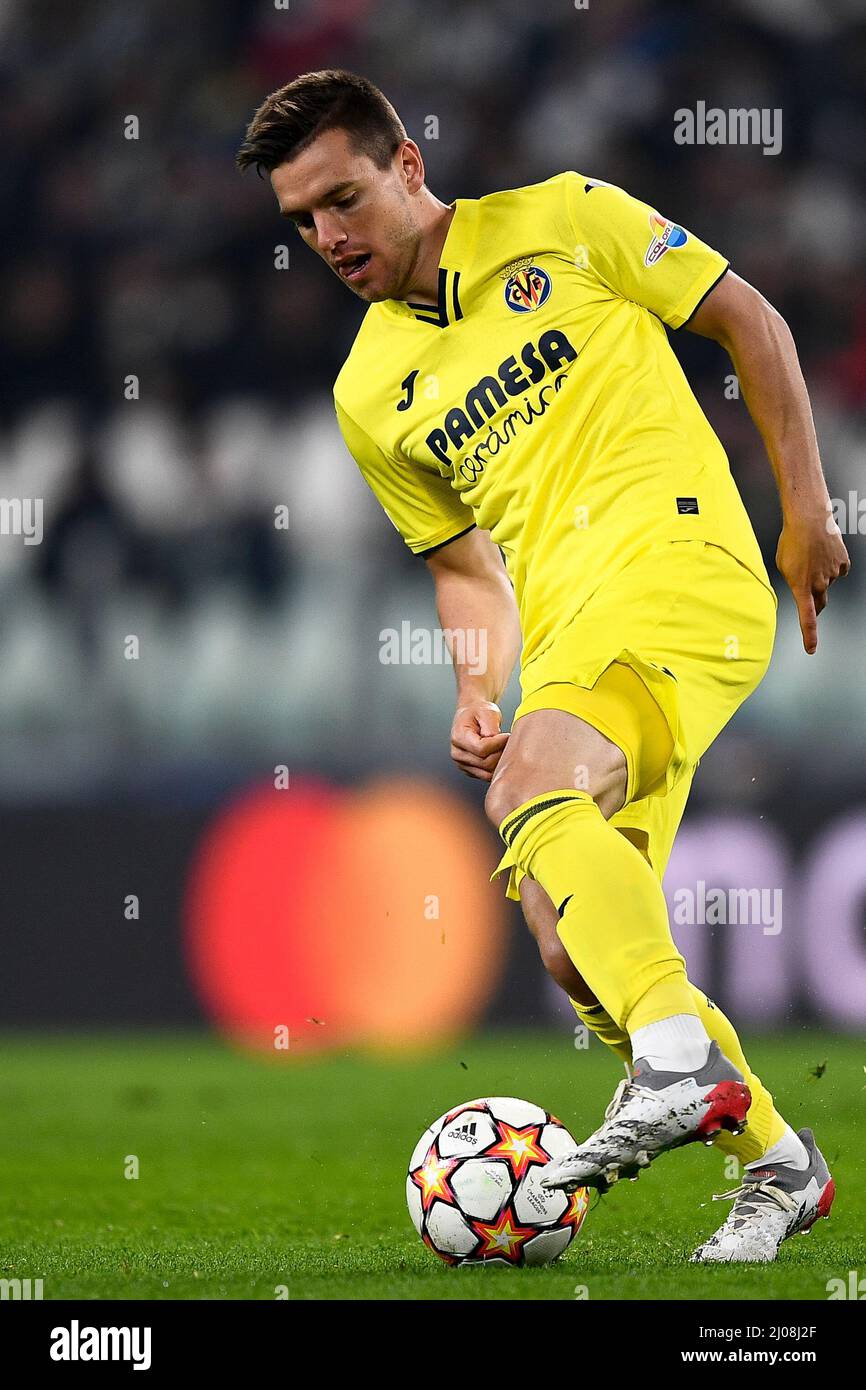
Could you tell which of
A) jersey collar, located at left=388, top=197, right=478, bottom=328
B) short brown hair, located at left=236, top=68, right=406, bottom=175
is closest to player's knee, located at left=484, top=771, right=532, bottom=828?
jersey collar, located at left=388, top=197, right=478, bottom=328

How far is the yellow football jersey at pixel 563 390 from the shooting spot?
10.3ft

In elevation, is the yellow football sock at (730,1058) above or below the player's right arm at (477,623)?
below

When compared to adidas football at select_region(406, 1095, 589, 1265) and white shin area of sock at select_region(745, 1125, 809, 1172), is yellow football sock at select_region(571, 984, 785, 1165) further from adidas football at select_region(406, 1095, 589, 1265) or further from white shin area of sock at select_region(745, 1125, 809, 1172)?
adidas football at select_region(406, 1095, 589, 1265)

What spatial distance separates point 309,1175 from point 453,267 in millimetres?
2693

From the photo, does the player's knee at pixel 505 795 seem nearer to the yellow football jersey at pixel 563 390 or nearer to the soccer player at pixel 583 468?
the soccer player at pixel 583 468

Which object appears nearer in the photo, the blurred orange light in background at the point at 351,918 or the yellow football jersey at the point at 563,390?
the yellow football jersey at the point at 563,390

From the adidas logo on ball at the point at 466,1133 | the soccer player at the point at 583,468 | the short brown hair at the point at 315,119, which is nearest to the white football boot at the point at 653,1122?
the soccer player at the point at 583,468

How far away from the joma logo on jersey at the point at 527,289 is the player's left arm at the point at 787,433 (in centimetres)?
31

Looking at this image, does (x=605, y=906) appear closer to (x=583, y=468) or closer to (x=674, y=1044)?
(x=674, y=1044)

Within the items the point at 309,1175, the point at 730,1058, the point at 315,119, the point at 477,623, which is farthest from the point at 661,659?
the point at 309,1175

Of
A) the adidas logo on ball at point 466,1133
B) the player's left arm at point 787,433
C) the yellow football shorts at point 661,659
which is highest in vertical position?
the player's left arm at point 787,433

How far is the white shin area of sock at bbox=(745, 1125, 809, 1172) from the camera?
3316mm

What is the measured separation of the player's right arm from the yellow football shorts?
0.36m

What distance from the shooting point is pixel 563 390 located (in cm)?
324
